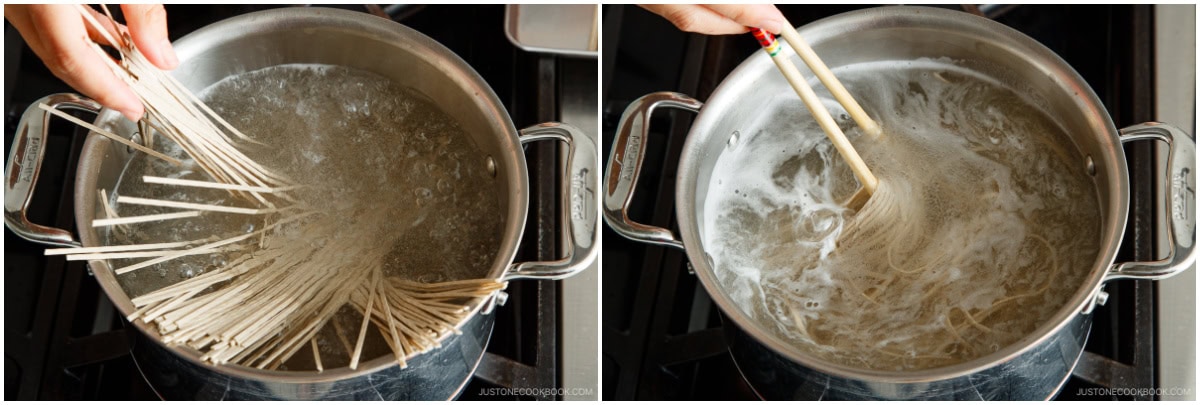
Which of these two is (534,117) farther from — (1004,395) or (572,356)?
(1004,395)

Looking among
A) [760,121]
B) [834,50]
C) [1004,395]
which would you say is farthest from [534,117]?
[1004,395]

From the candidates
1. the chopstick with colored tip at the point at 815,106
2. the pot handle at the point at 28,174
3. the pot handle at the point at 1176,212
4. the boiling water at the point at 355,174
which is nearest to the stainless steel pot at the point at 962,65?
the pot handle at the point at 1176,212

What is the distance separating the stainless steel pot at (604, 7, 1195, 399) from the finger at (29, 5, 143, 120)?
57 cm

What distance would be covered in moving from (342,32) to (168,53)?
209mm

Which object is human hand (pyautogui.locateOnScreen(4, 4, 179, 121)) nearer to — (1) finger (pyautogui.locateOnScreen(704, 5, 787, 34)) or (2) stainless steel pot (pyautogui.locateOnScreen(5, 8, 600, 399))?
(2) stainless steel pot (pyautogui.locateOnScreen(5, 8, 600, 399))

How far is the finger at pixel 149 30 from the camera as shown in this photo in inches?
43.6

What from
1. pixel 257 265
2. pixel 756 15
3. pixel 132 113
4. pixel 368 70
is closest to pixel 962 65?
pixel 756 15

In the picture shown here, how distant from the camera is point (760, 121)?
1290 mm

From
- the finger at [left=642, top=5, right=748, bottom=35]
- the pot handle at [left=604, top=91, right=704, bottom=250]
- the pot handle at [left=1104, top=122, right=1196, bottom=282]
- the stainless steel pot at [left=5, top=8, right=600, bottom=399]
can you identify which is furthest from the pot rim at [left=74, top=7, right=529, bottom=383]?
the pot handle at [left=1104, top=122, right=1196, bottom=282]

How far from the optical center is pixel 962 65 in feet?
4.16

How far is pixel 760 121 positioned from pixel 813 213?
15 centimetres

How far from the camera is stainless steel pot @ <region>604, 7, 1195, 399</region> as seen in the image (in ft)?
3.36

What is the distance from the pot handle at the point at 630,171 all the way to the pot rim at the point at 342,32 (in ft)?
0.35

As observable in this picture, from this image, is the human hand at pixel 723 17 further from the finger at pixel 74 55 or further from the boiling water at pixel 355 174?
the finger at pixel 74 55
